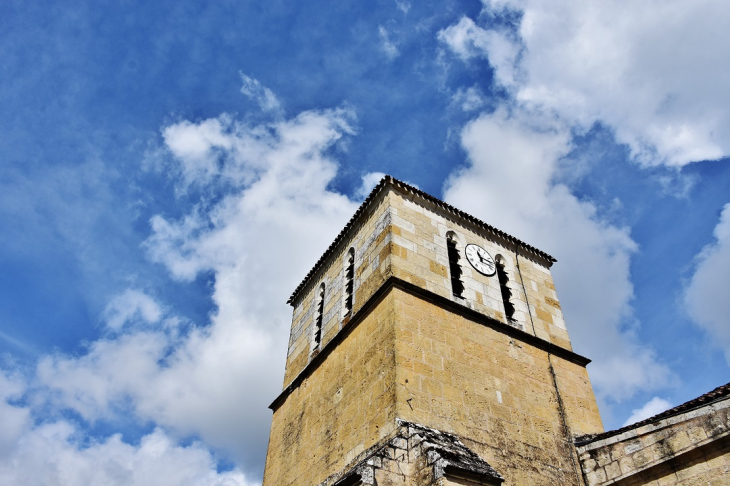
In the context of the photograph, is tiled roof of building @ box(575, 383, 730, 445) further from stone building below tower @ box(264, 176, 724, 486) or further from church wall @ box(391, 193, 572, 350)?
church wall @ box(391, 193, 572, 350)

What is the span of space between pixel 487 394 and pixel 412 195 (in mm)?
4947

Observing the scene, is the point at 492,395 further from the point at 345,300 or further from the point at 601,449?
the point at 345,300

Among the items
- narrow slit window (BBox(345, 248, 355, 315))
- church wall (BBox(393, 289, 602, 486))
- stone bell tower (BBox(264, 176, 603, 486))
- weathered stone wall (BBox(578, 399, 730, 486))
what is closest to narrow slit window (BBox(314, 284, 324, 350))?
stone bell tower (BBox(264, 176, 603, 486))

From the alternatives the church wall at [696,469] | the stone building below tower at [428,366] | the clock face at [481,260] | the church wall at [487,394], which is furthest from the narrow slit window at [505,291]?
the church wall at [696,469]

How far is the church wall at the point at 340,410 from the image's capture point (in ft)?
29.2

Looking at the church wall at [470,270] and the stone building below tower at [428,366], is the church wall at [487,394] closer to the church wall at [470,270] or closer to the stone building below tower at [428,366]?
the stone building below tower at [428,366]

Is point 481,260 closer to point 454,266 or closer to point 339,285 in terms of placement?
point 454,266

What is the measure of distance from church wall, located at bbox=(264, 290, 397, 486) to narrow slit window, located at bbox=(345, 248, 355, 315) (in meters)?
1.21

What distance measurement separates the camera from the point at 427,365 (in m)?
9.23

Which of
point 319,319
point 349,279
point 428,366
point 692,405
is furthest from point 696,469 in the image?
point 319,319

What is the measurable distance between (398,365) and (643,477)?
4184 mm

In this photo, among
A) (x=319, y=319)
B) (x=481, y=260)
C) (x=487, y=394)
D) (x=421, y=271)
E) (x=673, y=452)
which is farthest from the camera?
(x=319, y=319)

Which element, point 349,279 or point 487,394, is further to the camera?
point 349,279

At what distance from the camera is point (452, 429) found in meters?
8.67
